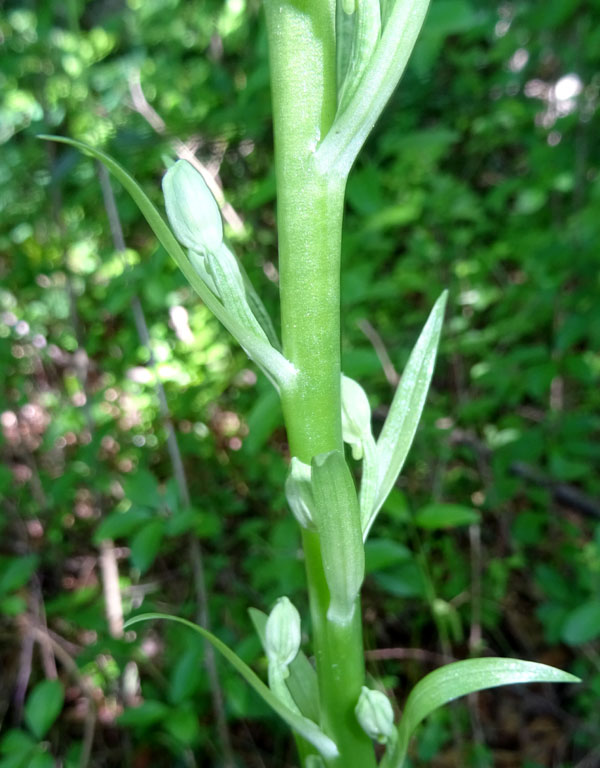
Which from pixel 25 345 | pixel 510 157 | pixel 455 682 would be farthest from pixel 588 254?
pixel 510 157

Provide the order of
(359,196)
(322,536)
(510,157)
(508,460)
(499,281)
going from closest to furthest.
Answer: (322,536), (359,196), (508,460), (499,281), (510,157)

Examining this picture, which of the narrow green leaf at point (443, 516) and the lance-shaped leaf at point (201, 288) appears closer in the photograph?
the lance-shaped leaf at point (201, 288)

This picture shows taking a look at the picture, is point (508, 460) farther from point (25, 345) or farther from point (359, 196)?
point (25, 345)

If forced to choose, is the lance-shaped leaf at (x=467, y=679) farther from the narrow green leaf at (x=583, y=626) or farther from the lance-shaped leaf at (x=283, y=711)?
the narrow green leaf at (x=583, y=626)

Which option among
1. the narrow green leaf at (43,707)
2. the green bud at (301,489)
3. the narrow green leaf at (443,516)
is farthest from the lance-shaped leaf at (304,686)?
the narrow green leaf at (43,707)

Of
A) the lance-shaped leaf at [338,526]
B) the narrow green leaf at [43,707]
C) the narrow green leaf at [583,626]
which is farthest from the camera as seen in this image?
the narrow green leaf at [583,626]
